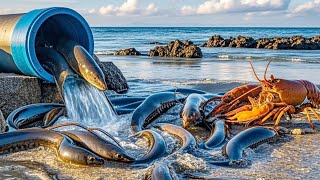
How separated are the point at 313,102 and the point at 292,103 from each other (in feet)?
1.86

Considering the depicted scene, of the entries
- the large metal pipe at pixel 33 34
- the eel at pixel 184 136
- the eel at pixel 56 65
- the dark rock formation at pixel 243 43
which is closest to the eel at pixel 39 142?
the eel at pixel 184 136

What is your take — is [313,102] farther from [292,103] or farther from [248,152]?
[248,152]

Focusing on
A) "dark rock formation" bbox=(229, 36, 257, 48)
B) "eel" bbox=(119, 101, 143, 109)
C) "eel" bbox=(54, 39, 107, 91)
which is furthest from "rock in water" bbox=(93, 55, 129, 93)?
"dark rock formation" bbox=(229, 36, 257, 48)

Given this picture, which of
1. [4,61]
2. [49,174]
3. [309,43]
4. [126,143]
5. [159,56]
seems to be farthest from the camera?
[309,43]

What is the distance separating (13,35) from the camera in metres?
8.41

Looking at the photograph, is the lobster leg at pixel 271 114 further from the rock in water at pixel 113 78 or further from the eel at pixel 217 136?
the rock in water at pixel 113 78

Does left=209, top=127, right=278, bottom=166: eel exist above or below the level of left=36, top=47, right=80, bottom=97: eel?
below

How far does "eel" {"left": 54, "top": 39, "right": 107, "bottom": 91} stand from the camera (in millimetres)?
7352

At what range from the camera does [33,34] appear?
8070 mm

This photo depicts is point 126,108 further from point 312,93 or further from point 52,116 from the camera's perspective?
point 312,93

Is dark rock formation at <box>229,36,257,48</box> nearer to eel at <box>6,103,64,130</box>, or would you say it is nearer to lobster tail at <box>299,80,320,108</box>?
lobster tail at <box>299,80,320,108</box>

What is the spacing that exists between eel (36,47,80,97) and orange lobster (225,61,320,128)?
2.57m

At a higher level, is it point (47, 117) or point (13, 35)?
point (13, 35)

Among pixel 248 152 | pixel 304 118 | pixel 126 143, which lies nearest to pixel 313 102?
pixel 304 118
